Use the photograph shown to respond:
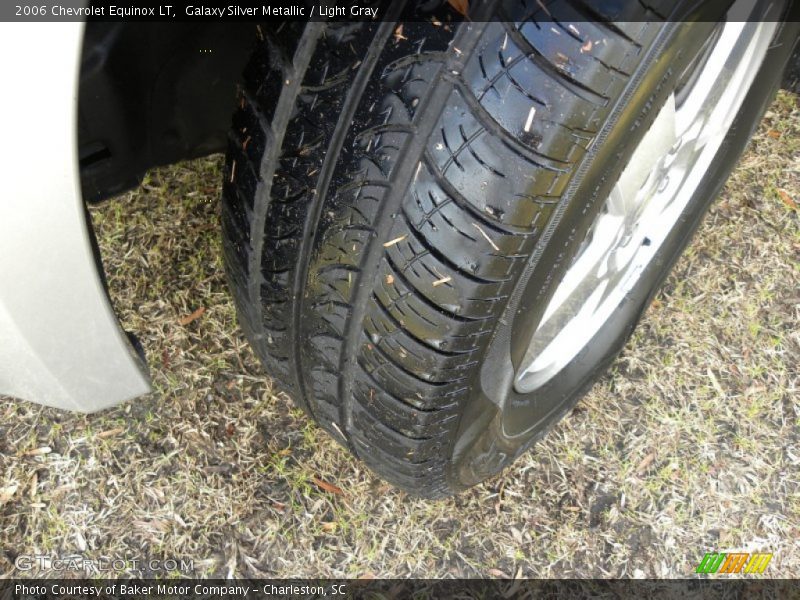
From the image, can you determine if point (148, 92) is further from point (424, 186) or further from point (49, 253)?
point (424, 186)

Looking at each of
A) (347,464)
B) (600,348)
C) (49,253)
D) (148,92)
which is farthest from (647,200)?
(49,253)

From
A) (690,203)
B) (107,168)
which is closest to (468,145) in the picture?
(107,168)

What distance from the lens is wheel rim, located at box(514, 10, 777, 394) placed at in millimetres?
1666

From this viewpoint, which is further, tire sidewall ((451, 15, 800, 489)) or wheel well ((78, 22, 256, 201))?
tire sidewall ((451, 15, 800, 489))

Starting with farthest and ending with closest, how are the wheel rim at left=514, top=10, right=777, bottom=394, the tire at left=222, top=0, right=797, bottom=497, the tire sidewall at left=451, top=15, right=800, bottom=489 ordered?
the wheel rim at left=514, top=10, right=777, bottom=394
the tire sidewall at left=451, top=15, right=800, bottom=489
the tire at left=222, top=0, right=797, bottom=497

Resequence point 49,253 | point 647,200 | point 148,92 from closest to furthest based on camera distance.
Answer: point 49,253, point 148,92, point 647,200

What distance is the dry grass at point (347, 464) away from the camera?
1.73 meters

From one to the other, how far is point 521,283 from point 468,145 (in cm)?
25

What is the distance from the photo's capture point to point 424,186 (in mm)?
999

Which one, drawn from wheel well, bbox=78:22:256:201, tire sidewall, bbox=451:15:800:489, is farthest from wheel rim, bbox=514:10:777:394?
wheel well, bbox=78:22:256:201

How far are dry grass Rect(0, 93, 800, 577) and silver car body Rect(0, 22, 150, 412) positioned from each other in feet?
2.01

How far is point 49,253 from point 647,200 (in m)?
1.36

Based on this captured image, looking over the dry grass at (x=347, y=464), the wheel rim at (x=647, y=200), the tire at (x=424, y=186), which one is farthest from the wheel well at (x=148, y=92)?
the wheel rim at (x=647, y=200)

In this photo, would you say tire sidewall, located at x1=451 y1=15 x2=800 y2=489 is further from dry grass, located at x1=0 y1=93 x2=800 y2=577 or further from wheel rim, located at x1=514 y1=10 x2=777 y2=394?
dry grass, located at x1=0 y1=93 x2=800 y2=577
